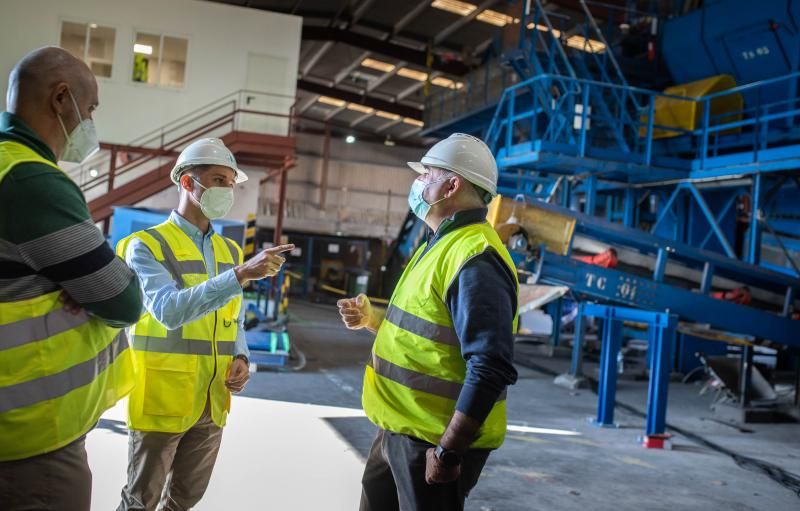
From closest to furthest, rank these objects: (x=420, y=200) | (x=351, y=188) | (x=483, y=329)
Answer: (x=483, y=329) < (x=420, y=200) < (x=351, y=188)

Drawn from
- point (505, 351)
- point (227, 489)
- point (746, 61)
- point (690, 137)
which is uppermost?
point (746, 61)

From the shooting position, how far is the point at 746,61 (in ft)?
38.6

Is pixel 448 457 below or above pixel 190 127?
below

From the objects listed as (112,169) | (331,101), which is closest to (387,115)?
(331,101)

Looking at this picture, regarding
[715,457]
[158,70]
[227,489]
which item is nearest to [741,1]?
[715,457]

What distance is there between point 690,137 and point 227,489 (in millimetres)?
10251

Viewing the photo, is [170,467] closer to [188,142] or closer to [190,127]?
[188,142]

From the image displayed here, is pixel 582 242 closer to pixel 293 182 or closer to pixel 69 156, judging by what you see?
pixel 69 156

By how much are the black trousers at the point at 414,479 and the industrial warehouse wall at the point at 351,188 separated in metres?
28.8

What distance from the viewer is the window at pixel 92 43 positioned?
57.0 feet

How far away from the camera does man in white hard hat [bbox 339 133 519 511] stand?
7.30 feet

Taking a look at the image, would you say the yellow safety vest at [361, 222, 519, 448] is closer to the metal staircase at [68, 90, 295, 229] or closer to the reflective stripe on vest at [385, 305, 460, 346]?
the reflective stripe on vest at [385, 305, 460, 346]

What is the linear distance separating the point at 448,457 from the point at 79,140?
1490 millimetres

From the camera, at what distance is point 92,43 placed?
688 inches
